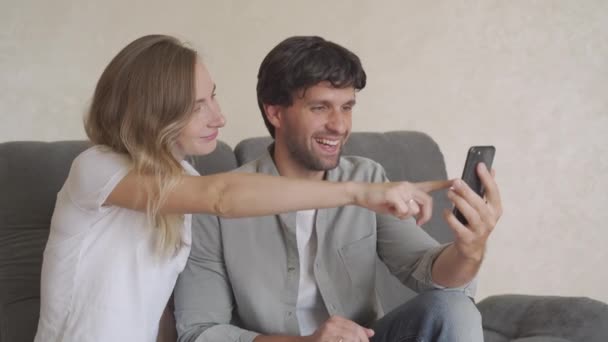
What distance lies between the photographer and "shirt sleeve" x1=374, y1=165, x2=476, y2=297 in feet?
5.16

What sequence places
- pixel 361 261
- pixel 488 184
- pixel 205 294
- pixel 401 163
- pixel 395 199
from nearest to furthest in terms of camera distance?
pixel 395 199 < pixel 488 184 < pixel 205 294 < pixel 361 261 < pixel 401 163

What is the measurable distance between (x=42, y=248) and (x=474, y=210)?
1000mm

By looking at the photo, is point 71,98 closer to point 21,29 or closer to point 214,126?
point 21,29

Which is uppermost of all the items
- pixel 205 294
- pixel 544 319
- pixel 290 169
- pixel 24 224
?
pixel 290 169

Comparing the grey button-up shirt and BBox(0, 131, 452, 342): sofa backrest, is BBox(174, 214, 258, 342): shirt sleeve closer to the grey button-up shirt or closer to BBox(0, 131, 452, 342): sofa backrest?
the grey button-up shirt

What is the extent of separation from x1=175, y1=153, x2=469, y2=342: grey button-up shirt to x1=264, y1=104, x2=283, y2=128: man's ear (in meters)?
0.12

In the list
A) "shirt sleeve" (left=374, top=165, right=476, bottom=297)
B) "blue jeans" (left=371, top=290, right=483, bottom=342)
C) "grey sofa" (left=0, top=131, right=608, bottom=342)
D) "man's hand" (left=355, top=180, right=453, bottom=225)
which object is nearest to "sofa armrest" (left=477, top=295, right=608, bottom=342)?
"grey sofa" (left=0, top=131, right=608, bottom=342)

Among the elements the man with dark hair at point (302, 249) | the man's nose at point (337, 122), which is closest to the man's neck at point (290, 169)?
the man with dark hair at point (302, 249)

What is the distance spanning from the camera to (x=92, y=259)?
140 cm

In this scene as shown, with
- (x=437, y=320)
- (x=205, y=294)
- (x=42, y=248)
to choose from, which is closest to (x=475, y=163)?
(x=437, y=320)

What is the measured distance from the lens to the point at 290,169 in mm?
1755

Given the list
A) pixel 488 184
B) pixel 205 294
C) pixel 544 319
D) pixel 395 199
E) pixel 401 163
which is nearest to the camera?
pixel 395 199

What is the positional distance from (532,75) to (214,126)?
1709 mm

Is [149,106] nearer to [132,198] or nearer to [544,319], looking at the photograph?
[132,198]
